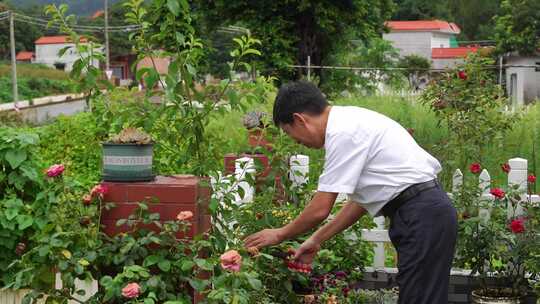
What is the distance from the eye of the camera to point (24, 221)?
190 inches

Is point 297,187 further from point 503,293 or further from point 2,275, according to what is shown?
point 2,275

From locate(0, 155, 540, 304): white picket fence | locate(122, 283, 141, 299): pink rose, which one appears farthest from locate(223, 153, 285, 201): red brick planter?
locate(122, 283, 141, 299): pink rose

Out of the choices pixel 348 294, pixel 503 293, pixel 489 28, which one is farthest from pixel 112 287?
pixel 489 28

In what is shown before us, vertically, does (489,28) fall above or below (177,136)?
above

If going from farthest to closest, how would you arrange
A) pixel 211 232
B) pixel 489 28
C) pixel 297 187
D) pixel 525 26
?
pixel 489 28
pixel 525 26
pixel 297 187
pixel 211 232

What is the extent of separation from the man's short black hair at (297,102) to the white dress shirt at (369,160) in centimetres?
8

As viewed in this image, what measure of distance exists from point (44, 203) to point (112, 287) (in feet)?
5.04

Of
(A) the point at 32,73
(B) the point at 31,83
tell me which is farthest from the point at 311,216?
(A) the point at 32,73

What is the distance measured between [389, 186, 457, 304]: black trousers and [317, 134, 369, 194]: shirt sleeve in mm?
323

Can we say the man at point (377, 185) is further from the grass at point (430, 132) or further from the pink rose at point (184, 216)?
the grass at point (430, 132)

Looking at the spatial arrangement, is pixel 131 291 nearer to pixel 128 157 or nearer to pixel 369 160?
pixel 128 157

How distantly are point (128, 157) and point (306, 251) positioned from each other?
922mm

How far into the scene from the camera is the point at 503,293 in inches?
212

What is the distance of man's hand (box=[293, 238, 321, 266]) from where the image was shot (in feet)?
13.0
